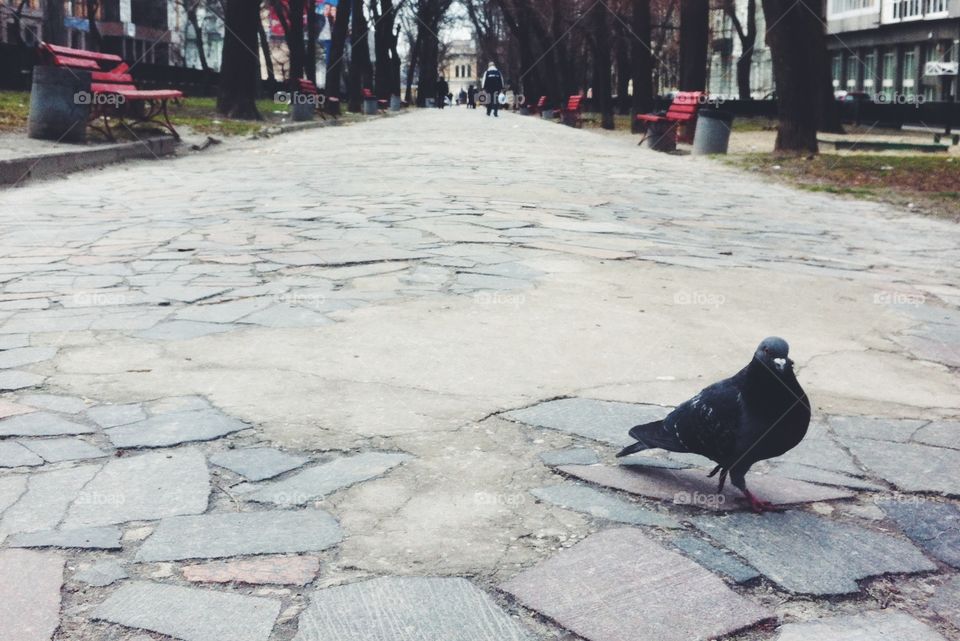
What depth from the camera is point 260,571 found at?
235 centimetres

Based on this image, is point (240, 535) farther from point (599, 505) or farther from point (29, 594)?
point (599, 505)

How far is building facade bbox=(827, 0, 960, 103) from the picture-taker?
37.9 m

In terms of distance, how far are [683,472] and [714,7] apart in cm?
4093

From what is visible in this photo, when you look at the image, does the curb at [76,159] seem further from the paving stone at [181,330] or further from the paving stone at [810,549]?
the paving stone at [810,549]

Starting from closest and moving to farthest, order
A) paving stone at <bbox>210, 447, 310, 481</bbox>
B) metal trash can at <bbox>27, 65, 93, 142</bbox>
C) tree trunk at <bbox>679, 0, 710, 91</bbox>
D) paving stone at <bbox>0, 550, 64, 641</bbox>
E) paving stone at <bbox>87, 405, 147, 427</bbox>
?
1. paving stone at <bbox>0, 550, 64, 641</bbox>
2. paving stone at <bbox>210, 447, 310, 481</bbox>
3. paving stone at <bbox>87, 405, 147, 427</bbox>
4. metal trash can at <bbox>27, 65, 93, 142</bbox>
5. tree trunk at <bbox>679, 0, 710, 91</bbox>

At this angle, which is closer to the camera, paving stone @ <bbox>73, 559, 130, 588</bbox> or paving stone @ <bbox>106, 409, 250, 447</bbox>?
paving stone @ <bbox>73, 559, 130, 588</bbox>

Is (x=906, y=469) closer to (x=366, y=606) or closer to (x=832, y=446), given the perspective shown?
(x=832, y=446)

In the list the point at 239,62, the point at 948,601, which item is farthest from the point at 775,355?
the point at 239,62

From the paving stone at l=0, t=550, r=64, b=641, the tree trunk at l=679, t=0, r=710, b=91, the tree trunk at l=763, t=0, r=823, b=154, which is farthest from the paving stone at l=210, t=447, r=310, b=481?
the tree trunk at l=679, t=0, r=710, b=91

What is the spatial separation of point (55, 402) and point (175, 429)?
1.66ft

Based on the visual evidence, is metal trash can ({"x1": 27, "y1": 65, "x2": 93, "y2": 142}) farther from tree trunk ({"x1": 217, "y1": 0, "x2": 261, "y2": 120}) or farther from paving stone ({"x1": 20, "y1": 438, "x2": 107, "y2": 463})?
paving stone ({"x1": 20, "y1": 438, "x2": 107, "y2": 463})

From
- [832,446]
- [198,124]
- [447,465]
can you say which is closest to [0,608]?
[447,465]

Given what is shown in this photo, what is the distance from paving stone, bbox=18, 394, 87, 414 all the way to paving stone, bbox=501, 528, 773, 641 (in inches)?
69.0

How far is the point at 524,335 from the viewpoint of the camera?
4.45m
